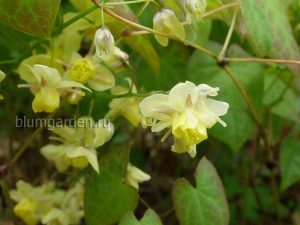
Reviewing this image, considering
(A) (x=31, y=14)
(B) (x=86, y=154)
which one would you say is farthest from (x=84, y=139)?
(A) (x=31, y=14)

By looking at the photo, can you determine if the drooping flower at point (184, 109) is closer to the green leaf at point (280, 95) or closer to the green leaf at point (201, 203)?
the green leaf at point (201, 203)

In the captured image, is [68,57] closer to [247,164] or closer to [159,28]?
[159,28]

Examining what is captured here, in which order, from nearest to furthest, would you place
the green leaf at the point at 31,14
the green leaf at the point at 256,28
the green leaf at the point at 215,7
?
the green leaf at the point at 31,14, the green leaf at the point at 256,28, the green leaf at the point at 215,7

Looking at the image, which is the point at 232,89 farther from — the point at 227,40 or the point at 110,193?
the point at 110,193

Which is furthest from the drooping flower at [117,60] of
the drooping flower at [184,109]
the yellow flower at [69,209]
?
the yellow flower at [69,209]

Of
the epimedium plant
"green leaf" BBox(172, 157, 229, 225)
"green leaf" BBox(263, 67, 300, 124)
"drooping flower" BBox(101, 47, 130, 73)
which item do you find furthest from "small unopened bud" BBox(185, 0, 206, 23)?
"green leaf" BBox(263, 67, 300, 124)
